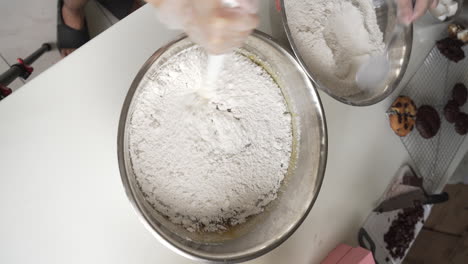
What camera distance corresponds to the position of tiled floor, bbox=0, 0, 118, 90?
3.22 ft

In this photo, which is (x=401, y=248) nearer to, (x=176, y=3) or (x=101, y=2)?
(x=176, y=3)

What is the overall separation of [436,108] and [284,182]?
1.76 ft

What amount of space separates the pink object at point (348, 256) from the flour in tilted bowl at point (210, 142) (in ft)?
0.65

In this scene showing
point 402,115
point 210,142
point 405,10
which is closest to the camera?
point 210,142

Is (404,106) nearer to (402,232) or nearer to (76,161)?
(402,232)

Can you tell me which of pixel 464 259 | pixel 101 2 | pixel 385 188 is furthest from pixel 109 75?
pixel 464 259

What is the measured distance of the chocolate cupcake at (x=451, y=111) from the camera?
0.87 meters

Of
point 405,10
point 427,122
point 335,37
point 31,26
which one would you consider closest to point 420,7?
point 405,10

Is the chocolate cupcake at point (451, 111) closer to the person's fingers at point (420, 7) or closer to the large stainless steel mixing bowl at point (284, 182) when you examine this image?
the person's fingers at point (420, 7)

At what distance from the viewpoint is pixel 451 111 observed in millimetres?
866

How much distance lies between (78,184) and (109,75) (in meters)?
0.20

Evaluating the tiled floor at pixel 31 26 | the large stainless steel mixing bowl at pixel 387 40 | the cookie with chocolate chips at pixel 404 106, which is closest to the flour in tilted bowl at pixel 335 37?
the large stainless steel mixing bowl at pixel 387 40

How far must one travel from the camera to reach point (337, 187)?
0.73 metres

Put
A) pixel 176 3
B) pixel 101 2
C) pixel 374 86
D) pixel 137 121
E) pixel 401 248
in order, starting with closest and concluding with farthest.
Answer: pixel 176 3
pixel 137 121
pixel 374 86
pixel 401 248
pixel 101 2
